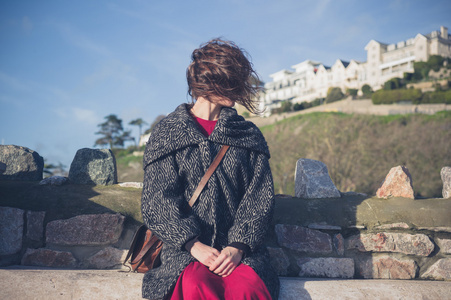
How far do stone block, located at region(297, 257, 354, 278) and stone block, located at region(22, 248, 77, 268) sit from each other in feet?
6.13

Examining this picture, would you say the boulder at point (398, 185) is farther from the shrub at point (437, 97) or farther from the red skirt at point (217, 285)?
the shrub at point (437, 97)

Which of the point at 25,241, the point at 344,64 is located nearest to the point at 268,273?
the point at 25,241

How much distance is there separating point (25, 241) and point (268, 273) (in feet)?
6.53

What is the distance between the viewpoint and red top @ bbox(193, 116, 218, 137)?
104 inches

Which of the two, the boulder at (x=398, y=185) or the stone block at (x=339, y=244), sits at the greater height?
the boulder at (x=398, y=185)

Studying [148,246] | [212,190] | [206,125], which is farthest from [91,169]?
[212,190]

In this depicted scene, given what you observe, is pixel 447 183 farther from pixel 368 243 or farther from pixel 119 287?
pixel 119 287

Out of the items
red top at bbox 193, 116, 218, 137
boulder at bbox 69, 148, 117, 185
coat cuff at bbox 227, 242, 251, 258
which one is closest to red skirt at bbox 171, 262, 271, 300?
coat cuff at bbox 227, 242, 251, 258

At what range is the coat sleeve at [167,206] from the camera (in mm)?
2209

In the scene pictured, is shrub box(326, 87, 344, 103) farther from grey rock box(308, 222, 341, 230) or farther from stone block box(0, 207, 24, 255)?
stone block box(0, 207, 24, 255)

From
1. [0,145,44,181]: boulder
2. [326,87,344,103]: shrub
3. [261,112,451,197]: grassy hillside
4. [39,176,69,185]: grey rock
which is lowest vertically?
[261,112,451,197]: grassy hillside

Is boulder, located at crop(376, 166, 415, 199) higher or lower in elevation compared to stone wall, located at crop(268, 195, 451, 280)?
higher

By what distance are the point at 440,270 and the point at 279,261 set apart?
132cm

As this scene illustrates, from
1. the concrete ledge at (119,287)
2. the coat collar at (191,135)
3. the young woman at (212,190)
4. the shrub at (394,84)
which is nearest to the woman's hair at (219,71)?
the young woman at (212,190)
